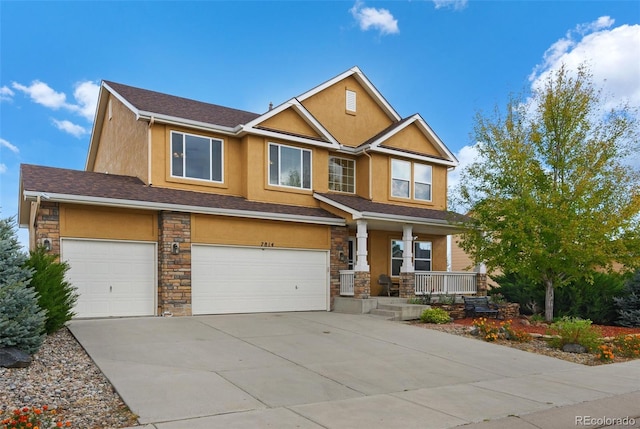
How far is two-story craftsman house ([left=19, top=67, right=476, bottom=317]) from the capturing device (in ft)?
44.2

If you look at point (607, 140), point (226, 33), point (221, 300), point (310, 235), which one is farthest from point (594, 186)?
point (226, 33)

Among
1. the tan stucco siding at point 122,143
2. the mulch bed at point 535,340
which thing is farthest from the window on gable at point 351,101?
the mulch bed at point 535,340

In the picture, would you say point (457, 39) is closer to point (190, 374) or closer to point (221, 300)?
point (221, 300)

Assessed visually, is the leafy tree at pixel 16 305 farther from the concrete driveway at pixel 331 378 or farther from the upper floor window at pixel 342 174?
the upper floor window at pixel 342 174

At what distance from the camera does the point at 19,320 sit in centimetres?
772

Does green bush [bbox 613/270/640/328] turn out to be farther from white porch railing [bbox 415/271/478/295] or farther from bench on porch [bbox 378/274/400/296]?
bench on porch [bbox 378/274/400/296]

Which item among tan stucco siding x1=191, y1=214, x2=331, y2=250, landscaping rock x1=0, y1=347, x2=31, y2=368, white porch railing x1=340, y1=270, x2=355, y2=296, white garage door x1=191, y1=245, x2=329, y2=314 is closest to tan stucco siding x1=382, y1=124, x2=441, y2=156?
tan stucco siding x1=191, y1=214, x2=331, y2=250

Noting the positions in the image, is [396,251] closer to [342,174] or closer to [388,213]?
[388,213]

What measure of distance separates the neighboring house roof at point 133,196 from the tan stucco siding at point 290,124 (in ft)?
9.11

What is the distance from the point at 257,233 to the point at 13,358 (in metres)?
8.90

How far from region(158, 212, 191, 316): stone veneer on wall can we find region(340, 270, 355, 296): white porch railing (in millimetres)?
5470

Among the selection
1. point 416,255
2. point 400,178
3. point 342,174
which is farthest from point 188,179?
point 416,255

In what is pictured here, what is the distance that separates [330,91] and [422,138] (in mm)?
4396

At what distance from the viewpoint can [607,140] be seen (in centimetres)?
1559
